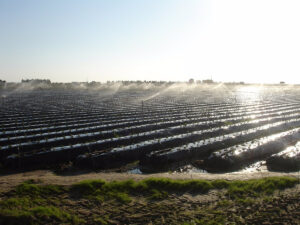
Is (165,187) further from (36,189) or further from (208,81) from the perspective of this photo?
(208,81)

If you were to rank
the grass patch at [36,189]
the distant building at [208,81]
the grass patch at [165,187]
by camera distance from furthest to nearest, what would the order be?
the distant building at [208,81] < the grass patch at [165,187] < the grass patch at [36,189]

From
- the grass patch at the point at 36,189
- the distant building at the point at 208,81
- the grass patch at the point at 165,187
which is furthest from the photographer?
the distant building at the point at 208,81

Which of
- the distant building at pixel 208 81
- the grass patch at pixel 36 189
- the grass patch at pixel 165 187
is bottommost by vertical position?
the grass patch at pixel 165 187

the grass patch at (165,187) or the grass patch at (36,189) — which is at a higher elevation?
the grass patch at (36,189)

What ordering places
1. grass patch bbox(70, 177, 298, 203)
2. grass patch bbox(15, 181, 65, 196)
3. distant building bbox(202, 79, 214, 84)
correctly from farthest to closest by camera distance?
distant building bbox(202, 79, 214, 84) → grass patch bbox(70, 177, 298, 203) → grass patch bbox(15, 181, 65, 196)

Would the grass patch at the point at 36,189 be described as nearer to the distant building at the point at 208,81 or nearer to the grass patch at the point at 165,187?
Result: the grass patch at the point at 165,187

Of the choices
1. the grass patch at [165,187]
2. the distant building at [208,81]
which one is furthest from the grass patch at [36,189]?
the distant building at [208,81]

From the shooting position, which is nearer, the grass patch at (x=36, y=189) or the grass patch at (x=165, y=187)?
the grass patch at (x=36, y=189)

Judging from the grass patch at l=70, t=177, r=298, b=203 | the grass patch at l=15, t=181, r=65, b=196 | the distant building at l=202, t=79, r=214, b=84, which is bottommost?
the grass patch at l=70, t=177, r=298, b=203

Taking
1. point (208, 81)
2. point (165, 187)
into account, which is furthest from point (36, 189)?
point (208, 81)

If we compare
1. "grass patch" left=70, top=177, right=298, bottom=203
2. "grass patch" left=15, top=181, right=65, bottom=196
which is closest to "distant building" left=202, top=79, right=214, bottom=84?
"grass patch" left=70, top=177, right=298, bottom=203

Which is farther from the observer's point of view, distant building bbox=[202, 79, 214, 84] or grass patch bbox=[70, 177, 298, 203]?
distant building bbox=[202, 79, 214, 84]

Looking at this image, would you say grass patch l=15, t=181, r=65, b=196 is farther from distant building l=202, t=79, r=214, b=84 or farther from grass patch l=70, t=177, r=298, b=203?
distant building l=202, t=79, r=214, b=84

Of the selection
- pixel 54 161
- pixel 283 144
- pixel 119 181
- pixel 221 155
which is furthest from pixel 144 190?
pixel 283 144
